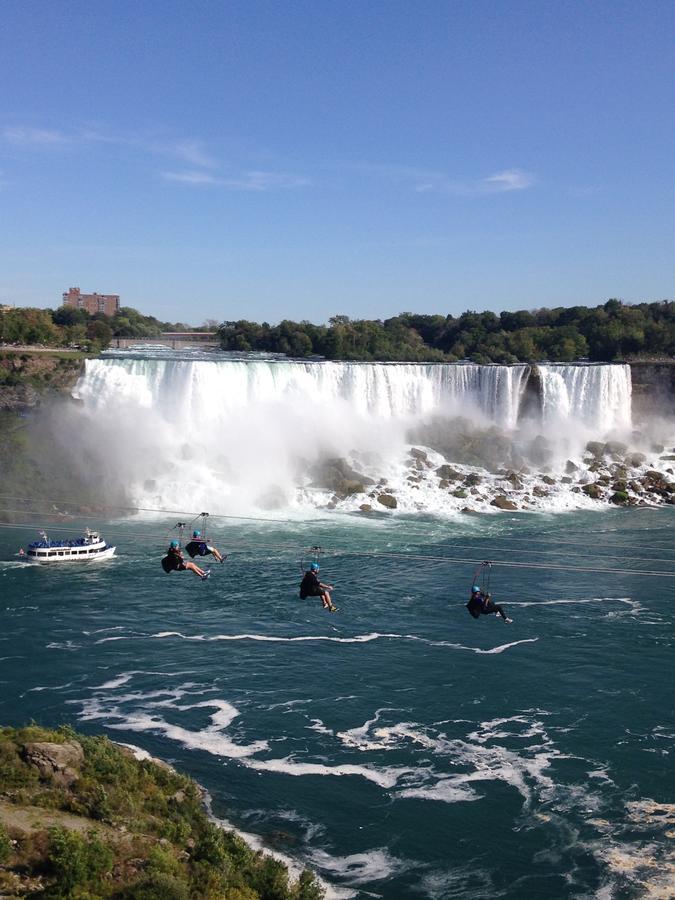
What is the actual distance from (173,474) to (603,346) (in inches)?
1604

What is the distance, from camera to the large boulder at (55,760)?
13055mm

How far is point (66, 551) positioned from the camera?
28734 millimetres

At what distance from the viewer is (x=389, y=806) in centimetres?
1461

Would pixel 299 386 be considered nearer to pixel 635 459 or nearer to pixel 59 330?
pixel 635 459

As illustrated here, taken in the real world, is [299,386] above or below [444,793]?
above

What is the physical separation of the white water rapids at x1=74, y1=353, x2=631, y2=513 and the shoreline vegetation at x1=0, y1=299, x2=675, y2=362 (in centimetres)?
1272

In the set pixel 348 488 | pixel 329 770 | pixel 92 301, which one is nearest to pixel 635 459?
pixel 348 488

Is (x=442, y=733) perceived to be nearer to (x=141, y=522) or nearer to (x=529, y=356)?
(x=141, y=522)

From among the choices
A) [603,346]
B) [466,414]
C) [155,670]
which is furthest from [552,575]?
[603,346]

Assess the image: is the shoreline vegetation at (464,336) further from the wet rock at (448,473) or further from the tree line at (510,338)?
the wet rock at (448,473)

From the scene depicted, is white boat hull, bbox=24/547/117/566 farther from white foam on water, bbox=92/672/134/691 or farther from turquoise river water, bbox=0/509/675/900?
white foam on water, bbox=92/672/134/691

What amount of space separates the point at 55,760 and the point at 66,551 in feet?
53.3

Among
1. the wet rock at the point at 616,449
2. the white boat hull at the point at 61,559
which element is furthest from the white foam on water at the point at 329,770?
the wet rock at the point at 616,449

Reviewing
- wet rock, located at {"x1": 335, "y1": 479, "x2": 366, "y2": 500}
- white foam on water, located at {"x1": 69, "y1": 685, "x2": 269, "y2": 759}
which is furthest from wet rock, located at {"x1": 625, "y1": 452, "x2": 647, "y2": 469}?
white foam on water, located at {"x1": 69, "y1": 685, "x2": 269, "y2": 759}
